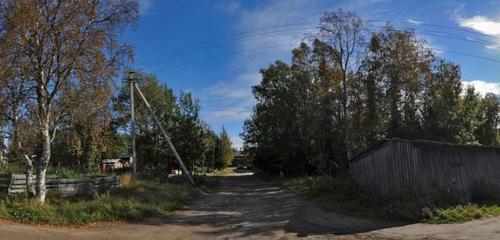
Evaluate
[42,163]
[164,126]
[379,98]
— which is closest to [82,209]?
[42,163]

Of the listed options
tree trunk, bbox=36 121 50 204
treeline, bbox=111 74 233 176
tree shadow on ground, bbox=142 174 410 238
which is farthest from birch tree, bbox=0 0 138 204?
treeline, bbox=111 74 233 176

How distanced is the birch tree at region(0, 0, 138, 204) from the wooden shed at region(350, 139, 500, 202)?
1134 cm

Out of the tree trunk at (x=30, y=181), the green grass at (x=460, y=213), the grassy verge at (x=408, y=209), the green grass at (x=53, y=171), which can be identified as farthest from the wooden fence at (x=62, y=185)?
the green grass at (x=460, y=213)

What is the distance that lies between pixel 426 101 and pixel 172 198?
2111 centimetres

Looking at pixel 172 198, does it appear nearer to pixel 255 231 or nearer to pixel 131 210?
pixel 131 210

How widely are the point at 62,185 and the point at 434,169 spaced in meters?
14.6

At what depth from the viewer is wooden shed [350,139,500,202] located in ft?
57.3

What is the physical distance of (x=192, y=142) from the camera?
4772cm

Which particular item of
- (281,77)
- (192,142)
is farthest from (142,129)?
(281,77)

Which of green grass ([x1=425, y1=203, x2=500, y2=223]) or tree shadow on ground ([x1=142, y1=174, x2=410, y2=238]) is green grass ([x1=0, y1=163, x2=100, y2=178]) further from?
green grass ([x1=425, y1=203, x2=500, y2=223])

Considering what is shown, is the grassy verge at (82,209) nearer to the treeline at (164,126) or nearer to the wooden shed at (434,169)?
the wooden shed at (434,169)

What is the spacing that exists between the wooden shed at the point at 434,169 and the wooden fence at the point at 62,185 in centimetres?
1230

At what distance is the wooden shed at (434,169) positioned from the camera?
17453mm

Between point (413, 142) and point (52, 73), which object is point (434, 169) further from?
point (52, 73)
